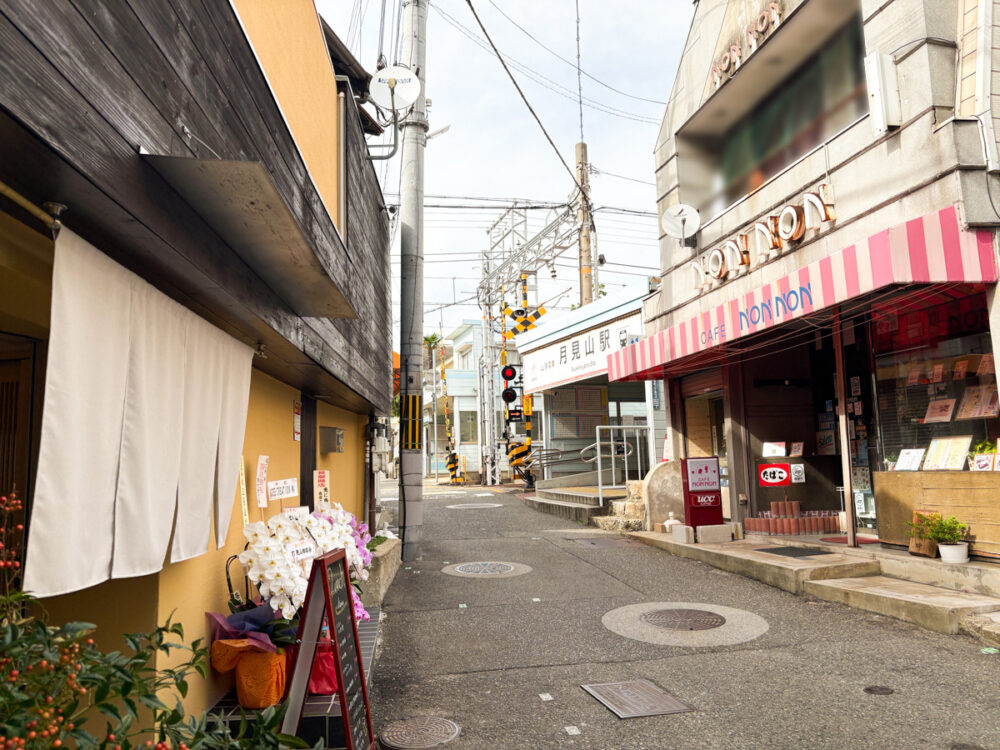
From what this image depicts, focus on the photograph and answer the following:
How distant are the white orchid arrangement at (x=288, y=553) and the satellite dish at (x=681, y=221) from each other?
888 cm

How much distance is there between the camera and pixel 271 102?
14.2 ft

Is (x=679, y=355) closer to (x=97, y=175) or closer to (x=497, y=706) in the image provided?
(x=497, y=706)

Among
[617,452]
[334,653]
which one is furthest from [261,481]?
[617,452]

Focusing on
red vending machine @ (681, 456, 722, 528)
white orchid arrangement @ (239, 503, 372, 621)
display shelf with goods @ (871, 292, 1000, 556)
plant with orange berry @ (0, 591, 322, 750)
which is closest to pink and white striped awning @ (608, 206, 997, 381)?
display shelf with goods @ (871, 292, 1000, 556)

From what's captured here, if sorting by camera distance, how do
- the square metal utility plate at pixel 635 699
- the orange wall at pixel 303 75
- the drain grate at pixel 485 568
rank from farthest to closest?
the drain grate at pixel 485 568
the square metal utility plate at pixel 635 699
the orange wall at pixel 303 75

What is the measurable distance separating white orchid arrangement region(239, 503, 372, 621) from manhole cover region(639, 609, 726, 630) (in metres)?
3.26

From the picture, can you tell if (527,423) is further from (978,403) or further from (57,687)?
(57,687)

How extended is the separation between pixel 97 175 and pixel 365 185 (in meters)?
6.88

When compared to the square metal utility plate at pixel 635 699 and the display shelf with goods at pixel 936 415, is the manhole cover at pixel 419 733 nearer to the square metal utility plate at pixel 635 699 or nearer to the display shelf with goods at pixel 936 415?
the square metal utility plate at pixel 635 699

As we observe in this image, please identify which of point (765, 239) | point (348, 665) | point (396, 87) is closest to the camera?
point (348, 665)

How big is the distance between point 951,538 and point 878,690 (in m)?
3.36

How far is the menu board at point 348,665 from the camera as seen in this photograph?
11.9 ft

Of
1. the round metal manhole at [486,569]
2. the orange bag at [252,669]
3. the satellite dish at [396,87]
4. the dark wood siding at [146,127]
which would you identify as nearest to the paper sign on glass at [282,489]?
the dark wood siding at [146,127]

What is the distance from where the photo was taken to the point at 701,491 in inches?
441
